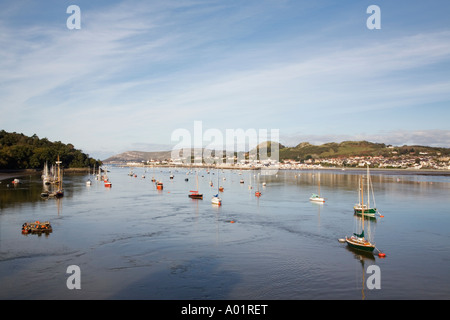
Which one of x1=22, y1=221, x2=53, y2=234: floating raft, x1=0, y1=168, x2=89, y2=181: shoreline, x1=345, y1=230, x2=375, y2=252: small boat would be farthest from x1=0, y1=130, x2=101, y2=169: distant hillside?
x1=345, y1=230, x2=375, y2=252: small boat

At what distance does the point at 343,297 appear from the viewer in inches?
829

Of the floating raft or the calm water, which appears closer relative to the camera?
the calm water

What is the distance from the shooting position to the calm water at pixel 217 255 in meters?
21.8

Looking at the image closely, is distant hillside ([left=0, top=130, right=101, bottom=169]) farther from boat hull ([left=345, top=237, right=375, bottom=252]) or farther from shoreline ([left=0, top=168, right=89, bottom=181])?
boat hull ([left=345, top=237, right=375, bottom=252])

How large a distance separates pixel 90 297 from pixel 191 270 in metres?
7.05

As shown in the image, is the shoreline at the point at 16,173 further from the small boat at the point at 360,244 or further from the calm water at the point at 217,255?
the small boat at the point at 360,244

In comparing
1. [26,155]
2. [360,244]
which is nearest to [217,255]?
[360,244]

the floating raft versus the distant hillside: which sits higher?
the distant hillside

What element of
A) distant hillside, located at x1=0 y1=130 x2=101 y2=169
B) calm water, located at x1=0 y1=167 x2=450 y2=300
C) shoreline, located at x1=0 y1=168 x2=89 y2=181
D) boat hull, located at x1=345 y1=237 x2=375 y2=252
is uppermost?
distant hillside, located at x1=0 y1=130 x2=101 y2=169

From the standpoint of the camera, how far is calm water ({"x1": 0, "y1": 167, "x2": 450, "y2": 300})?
71.4 feet

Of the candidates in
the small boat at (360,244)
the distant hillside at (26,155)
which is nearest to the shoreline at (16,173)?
the distant hillside at (26,155)

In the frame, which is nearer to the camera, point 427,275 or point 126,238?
point 427,275
